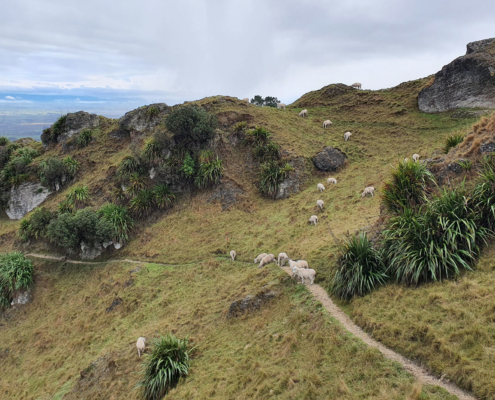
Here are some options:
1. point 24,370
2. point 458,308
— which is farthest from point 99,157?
point 458,308

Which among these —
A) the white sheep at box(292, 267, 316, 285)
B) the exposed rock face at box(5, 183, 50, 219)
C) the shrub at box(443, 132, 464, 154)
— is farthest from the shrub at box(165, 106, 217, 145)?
the shrub at box(443, 132, 464, 154)

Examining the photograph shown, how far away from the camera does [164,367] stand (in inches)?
428

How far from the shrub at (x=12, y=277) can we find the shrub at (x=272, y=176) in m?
20.8

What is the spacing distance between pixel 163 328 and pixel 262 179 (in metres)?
16.1

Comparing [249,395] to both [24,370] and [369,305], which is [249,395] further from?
[24,370]

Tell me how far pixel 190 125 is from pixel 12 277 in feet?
64.6

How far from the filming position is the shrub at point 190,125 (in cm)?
2817

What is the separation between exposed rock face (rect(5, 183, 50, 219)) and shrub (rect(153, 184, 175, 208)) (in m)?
15.3

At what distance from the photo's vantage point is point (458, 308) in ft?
23.8

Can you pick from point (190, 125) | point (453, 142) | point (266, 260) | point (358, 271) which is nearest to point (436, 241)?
point (358, 271)

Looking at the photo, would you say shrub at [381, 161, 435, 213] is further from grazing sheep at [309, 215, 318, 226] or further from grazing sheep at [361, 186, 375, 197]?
grazing sheep at [361, 186, 375, 197]

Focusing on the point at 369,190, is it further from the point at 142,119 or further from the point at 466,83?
the point at 142,119

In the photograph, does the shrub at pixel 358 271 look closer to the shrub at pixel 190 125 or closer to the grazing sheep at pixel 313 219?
the grazing sheep at pixel 313 219

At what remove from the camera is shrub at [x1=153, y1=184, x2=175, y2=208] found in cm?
2703
